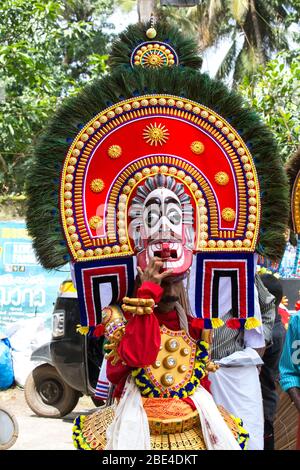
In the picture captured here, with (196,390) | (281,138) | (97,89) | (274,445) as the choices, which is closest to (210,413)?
(196,390)

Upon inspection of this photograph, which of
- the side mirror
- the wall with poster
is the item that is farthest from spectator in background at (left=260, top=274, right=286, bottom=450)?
the wall with poster

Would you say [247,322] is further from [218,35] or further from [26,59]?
[218,35]

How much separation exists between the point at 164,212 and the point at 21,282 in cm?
771

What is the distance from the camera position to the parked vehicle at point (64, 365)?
833cm

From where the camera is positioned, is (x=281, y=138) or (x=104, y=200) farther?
(x=281, y=138)

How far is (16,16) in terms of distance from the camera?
37.1 feet

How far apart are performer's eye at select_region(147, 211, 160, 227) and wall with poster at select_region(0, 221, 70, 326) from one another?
7428 millimetres

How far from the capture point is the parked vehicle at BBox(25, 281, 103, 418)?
8328 millimetres

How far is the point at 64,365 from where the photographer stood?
27.6 ft

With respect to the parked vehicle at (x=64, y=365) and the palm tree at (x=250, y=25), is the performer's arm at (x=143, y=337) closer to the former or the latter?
the parked vehicle at (x=64, y=365)

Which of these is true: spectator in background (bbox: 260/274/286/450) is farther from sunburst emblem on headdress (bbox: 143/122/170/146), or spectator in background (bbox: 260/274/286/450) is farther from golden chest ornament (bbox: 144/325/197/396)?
sunburst emblem on headdress (bbox: 143/122/170/146)

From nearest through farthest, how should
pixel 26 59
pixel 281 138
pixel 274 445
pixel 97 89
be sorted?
pixel 97 89, pixel 274 445, pixel 281 138, pixel 26 59

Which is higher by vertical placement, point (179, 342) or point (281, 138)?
point (281, 138)

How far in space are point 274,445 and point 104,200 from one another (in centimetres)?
316
